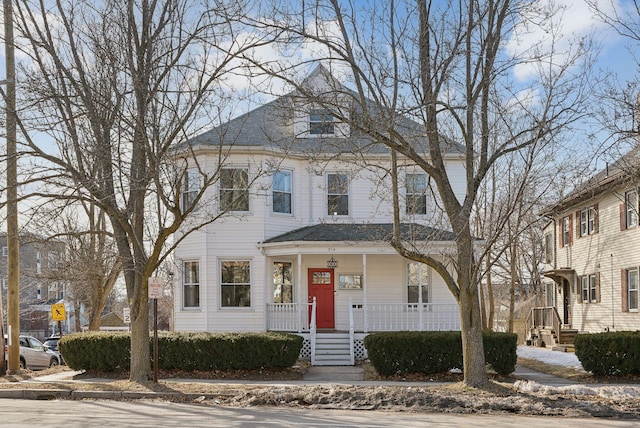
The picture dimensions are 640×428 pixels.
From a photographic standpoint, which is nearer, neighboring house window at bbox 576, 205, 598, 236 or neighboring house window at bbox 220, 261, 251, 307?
neighboring house window at bbox 220, 261, 251, 307

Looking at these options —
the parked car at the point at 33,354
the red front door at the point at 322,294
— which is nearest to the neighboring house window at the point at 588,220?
the red front door at the point at 322,294

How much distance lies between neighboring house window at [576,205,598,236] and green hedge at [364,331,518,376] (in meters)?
12.6

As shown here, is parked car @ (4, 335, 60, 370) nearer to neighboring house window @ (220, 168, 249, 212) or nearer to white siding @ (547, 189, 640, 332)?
neighboring house window @ (220, 168, 249, 212)

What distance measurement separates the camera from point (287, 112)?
1505 cm

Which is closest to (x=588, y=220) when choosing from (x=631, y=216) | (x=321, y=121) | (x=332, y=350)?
(x=631, y=216)

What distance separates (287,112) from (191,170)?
985 cm

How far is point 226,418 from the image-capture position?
39.8 feet

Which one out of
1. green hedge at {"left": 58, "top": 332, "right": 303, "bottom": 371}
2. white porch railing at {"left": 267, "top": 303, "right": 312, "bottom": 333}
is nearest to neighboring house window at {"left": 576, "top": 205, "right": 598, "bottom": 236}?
white porch railing at {"left": 267, "top": 303, "right": 312, "bottom": 333}

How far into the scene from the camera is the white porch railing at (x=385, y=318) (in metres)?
23.6

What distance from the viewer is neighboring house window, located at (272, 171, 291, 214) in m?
24.6

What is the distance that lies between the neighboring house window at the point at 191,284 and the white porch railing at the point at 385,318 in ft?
7.80

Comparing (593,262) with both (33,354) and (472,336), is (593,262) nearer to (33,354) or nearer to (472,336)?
(472,336)

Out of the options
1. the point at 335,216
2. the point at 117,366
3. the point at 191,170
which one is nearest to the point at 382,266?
the point at 335,216

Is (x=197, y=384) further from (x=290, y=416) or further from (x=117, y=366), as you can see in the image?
(x=290, y=416)
